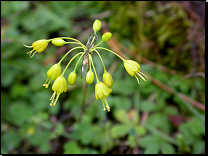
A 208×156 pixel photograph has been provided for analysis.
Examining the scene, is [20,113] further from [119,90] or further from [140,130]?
[140,130]

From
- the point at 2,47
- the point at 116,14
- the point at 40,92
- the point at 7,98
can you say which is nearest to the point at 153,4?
the point at 116,14

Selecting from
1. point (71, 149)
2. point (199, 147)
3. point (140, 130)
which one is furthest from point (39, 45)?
point (199, 147)

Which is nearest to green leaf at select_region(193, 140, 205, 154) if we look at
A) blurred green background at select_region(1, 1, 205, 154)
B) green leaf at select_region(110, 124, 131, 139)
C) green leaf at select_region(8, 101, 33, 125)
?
blurred green background at select_region(1, 1, 205, 154)

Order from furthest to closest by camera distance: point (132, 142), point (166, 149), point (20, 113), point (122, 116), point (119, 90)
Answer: point (119, 90) < point (20, 113) < point (122, 116) < point (132, 142) < point (166, 149)

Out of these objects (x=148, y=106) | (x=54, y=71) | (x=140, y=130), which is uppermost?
(x=148, y=106)

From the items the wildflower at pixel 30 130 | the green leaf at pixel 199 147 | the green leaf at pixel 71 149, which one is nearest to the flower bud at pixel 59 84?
the green leaf at pixel 71 149

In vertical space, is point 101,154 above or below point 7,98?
below

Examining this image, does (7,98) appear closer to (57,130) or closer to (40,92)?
(40,92)

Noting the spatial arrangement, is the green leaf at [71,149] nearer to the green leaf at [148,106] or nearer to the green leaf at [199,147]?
the green leaf at [148,106]

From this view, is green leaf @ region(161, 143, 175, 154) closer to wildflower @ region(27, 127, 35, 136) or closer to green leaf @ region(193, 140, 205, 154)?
green leaf @ region(193, 140, 205, 154)
